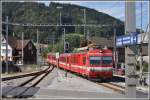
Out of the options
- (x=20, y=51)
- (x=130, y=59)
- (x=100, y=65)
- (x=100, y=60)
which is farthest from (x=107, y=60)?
(x=20, y=51)

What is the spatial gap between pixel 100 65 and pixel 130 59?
27058 mm

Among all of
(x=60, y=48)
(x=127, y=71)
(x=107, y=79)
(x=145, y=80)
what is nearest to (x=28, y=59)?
(x=60, y=48)

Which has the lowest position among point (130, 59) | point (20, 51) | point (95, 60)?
point (95, 60)

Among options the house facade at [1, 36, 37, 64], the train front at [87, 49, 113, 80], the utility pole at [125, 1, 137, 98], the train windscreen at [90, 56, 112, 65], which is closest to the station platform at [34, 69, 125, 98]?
the train front at [87, 49, 113, 80]

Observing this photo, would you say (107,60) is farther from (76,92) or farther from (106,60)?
(76,92)

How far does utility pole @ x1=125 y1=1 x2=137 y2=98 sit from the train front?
26.6m

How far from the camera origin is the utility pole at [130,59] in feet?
22.2

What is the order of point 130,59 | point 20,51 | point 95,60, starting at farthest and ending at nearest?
point 20,51 < point 95,60 < point 130,59

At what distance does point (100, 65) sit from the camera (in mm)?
33969

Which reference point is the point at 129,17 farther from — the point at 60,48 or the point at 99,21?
the point at 60,48

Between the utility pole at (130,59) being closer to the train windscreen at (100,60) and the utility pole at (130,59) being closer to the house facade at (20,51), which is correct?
the train windscreen at (100,60)

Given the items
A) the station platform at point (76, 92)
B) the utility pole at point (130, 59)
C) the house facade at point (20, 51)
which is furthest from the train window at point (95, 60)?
the house facade at point (20, 51)

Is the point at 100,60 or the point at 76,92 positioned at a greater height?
the point at 100,60

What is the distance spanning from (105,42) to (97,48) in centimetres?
3239
